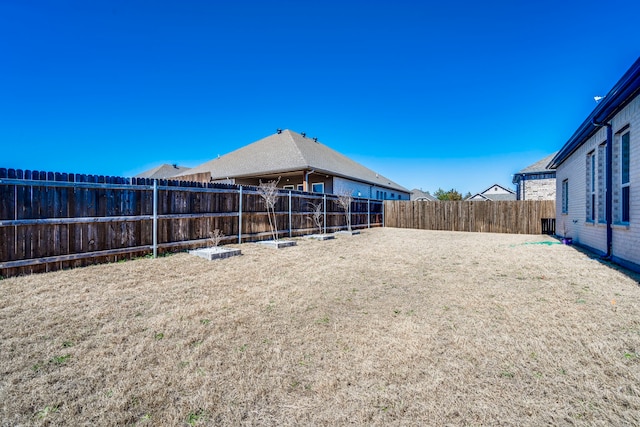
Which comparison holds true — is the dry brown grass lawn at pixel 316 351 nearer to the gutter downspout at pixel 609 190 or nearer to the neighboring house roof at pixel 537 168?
the gutter downspout at pixel 609 190

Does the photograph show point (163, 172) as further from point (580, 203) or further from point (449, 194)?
point (449, 194)

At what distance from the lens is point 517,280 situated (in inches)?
189

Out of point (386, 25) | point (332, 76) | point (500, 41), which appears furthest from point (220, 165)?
point (500, 41)

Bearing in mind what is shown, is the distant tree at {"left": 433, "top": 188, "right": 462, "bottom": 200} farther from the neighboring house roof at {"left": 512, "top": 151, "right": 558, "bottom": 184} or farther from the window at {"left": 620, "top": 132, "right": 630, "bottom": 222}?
the window at {"left": 620, "top": 132, "right": 630, "bottom": 222}

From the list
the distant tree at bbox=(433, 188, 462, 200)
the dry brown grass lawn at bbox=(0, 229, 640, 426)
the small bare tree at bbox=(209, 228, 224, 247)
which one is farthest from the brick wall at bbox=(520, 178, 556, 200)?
the distant tree at bbox=(433, 188, 462, 200)

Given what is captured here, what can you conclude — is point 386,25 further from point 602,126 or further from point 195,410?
point 195,410

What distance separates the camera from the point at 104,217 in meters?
5.61

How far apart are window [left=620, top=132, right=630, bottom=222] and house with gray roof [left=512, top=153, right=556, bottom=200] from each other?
14587 mm

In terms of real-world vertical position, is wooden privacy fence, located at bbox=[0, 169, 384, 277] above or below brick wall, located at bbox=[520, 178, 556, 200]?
below

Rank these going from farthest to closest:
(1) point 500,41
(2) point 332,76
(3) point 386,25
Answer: (2) point 332,76 → (1) point 500,41 → (3) point 386,25

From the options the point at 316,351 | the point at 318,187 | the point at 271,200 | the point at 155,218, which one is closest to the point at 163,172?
the point at 318,187

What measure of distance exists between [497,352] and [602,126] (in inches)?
312

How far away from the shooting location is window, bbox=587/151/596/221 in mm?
7812

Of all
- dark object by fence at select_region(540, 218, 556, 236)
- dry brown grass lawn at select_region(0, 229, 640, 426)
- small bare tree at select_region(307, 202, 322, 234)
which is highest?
small bare tree at select_region(307, 202, 322, 234)
